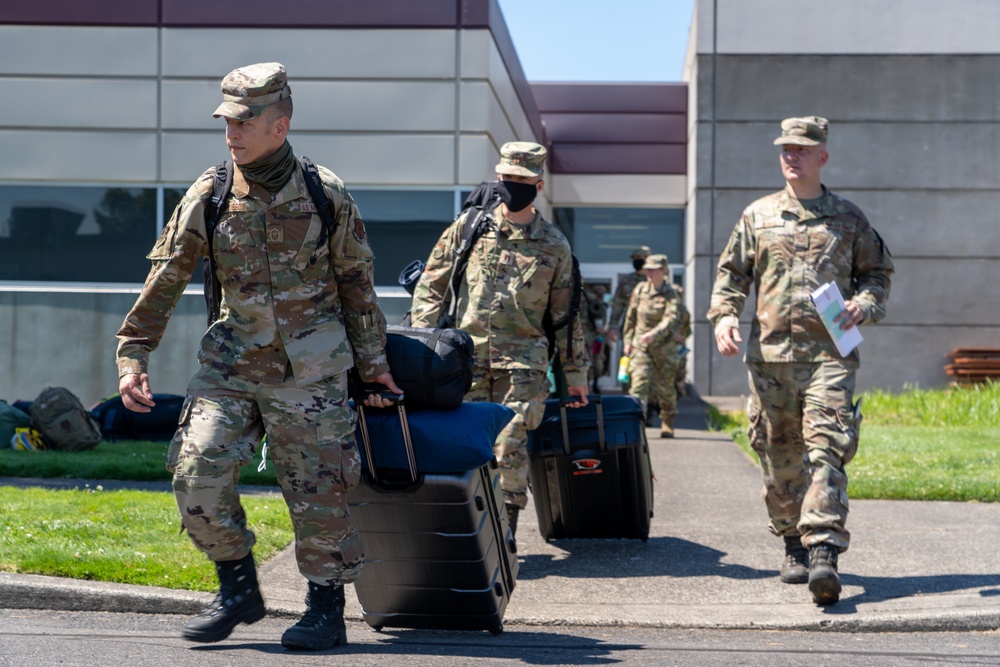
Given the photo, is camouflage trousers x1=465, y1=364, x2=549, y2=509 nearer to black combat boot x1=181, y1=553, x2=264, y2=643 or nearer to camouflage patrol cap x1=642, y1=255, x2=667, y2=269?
black combat boot x1=181, y1=553, x2=264, y2=643

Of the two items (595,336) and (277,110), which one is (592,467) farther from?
(595,336)

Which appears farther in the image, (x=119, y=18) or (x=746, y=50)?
(x=746, y=50)

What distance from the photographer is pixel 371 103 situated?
551 inches

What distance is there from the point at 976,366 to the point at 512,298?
50.7 ft

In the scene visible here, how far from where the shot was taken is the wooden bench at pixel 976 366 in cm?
1997

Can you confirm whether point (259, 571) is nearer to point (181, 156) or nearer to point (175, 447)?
point (175, 447)

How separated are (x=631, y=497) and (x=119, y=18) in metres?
9.90

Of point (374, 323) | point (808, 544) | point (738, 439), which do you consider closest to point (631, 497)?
point (808, 544)

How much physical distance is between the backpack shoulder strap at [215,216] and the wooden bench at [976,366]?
56.9 feet

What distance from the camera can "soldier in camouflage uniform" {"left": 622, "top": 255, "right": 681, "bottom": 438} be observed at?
13.9 m

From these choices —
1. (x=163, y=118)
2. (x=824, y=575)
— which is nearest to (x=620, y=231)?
(x=163, y=118)

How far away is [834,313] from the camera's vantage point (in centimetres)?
573

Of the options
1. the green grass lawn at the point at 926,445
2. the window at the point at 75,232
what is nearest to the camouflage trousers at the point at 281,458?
the green grass lawn at the point at 926,445

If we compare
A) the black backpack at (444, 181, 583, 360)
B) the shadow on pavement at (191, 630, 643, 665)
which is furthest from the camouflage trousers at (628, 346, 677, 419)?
the shadow on pavement at (191, 630, 643, 665)
